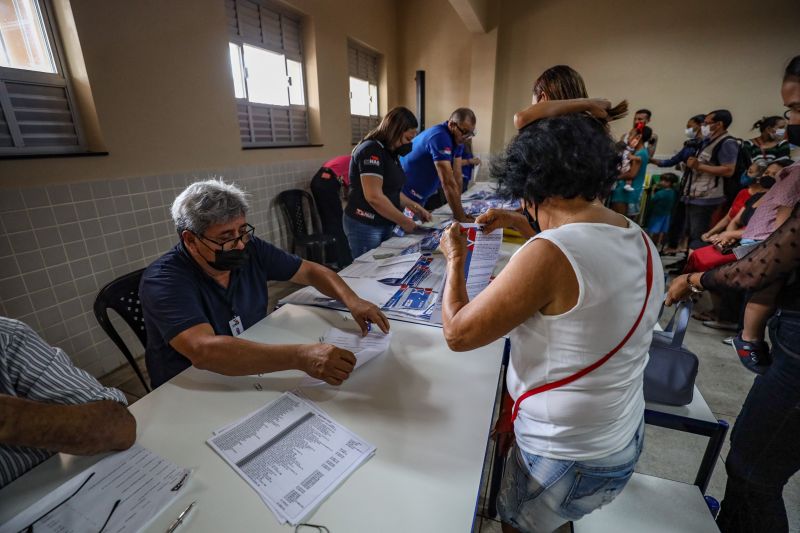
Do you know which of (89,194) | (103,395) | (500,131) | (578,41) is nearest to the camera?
(103,395)

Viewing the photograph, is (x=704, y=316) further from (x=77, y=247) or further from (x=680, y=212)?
(x=77, y=247)

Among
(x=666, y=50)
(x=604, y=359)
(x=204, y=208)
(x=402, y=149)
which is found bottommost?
(x=604, y=359)

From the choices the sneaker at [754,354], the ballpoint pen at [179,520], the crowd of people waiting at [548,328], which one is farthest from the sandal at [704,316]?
the ballpoint pen at [179,520]

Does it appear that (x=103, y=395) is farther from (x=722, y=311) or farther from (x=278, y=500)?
(x=722, y=311)

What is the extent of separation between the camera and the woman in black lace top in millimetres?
915

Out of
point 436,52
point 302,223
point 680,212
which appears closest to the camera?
point 302,223

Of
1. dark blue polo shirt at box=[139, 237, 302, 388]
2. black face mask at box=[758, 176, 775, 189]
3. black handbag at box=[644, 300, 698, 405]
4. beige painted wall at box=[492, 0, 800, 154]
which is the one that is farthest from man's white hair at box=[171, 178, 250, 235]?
beige painted wall at box=[492, 0, 800, 154]

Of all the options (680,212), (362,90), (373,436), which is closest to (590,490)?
(373,436)

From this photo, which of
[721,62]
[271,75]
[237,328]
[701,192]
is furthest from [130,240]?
[721,62]

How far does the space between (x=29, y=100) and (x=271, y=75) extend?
223 centimetres

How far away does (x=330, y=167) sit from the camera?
148 inches

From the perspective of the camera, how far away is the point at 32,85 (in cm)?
193

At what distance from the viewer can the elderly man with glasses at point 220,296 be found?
983 mm

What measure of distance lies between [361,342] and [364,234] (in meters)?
1.38
